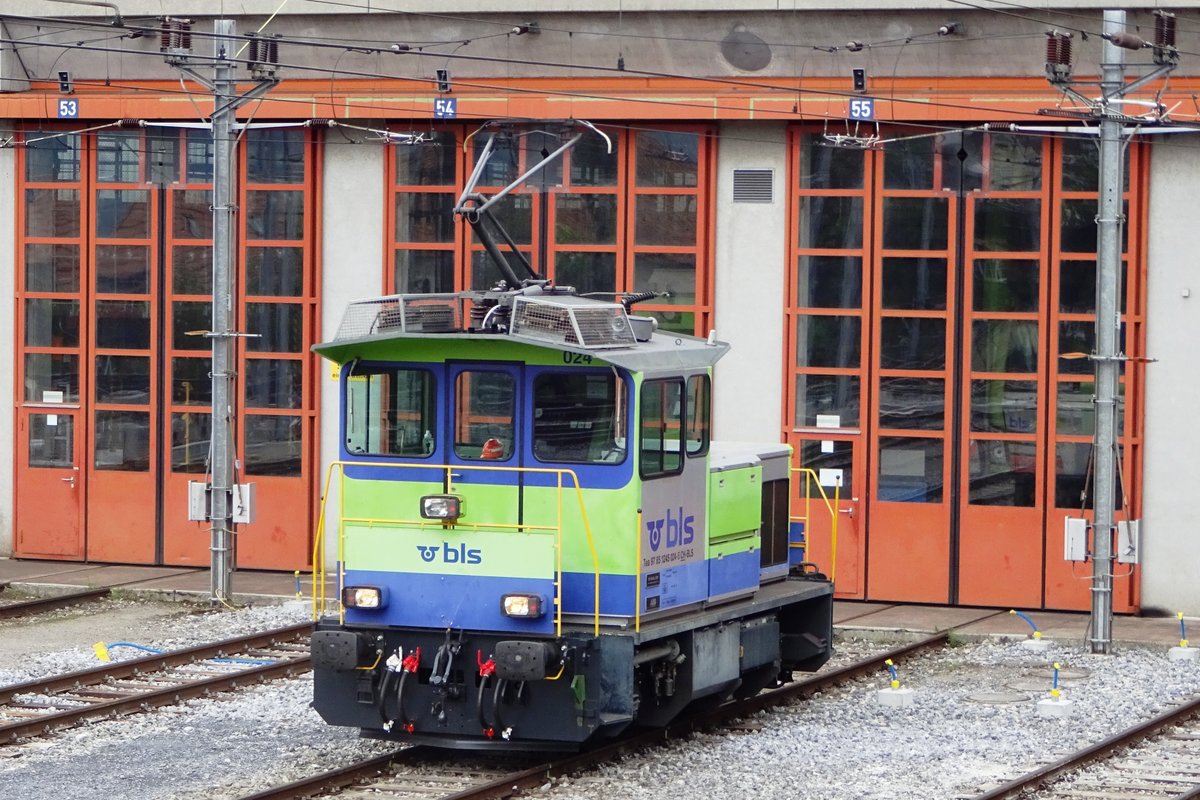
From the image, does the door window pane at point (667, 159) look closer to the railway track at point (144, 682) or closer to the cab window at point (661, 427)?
the railway track at point (144, 682)

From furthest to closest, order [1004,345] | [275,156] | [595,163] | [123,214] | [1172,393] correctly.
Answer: [123,214] < [275,156] < [595,163] < [1004,345] < [1172,393]

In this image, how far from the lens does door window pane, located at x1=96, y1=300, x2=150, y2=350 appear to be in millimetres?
22438

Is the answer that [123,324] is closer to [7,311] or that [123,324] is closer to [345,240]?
[7,311]

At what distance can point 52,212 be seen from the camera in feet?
74.4

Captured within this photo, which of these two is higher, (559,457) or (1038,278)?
(1038,278)

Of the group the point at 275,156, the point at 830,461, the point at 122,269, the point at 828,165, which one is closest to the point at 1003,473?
the point at 830,461

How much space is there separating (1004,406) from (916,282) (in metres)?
1.58

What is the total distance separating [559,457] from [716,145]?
9153 mm

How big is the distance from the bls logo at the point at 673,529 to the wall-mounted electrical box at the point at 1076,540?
5978mm

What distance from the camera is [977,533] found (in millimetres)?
19938

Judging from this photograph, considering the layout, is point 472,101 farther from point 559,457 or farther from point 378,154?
point 559,457

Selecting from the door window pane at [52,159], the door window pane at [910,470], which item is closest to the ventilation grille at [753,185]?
the door window pane at [910,470]

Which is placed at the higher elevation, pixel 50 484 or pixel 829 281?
pixel 829 281

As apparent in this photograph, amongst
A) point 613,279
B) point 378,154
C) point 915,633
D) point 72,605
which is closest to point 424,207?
point 378,154
